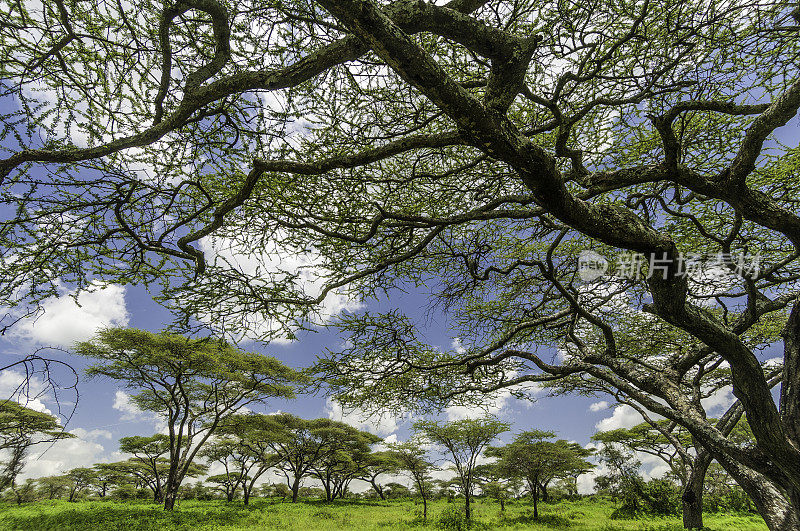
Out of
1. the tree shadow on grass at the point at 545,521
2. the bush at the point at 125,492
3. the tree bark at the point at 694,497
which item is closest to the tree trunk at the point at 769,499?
the tree bark at the point at 694,497

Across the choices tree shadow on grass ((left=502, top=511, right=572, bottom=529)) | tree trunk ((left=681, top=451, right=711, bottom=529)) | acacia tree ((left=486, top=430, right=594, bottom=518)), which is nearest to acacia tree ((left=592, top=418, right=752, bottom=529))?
tree trunk ((left=681, top=451, right=711, bottom=529))

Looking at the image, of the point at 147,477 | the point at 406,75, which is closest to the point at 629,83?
the point at 406,75

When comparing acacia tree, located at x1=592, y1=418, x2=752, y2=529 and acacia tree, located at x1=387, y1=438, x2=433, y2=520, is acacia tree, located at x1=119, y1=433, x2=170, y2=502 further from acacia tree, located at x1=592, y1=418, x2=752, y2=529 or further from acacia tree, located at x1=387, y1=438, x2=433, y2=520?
acacia tree, located at x1=592, y1=418, x2=752, y2=529

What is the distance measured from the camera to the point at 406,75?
207 centimetres

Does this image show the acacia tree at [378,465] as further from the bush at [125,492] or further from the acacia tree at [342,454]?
the bush at [125,492]

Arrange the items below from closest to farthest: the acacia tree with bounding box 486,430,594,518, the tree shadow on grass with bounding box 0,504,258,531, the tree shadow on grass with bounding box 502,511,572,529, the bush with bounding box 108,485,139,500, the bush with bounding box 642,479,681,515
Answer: the tree shadow on grass with bounding box 0,504,258,531 < the tree shadow on grass with bounding box 502,511,572,529 < the bush with bounding box 642,479,681,515 < the acacia tree with bounding box 486,430,594,518 < the bush with bounding box 108,485,139,500

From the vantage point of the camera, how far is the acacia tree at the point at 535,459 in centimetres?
2119

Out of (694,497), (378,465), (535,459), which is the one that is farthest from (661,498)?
(378,465)

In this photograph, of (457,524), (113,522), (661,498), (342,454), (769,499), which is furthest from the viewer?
(342,454)

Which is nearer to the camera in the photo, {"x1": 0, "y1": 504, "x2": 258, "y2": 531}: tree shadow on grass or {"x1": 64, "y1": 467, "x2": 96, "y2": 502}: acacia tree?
{"x1": 0, "y1": 504, "x2": 258, "y2": 531}: tree shadow on grass

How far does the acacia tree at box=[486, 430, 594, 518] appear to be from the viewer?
21188 millimetres

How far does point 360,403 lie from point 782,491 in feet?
20.6

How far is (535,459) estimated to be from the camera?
21.7m

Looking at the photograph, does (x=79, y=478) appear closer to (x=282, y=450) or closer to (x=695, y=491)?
(x=282, y=450)
